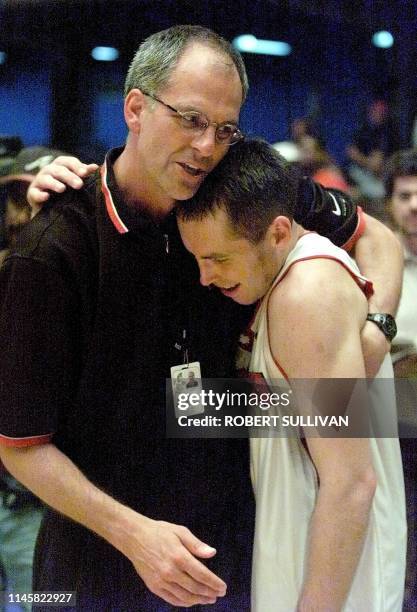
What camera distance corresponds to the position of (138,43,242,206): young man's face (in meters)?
1.28

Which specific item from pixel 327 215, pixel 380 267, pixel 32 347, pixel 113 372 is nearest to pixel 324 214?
pixel 327 215

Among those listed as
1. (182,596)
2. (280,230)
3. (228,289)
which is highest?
(280,230)

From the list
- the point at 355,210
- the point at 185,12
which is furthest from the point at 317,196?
the point at 185,12

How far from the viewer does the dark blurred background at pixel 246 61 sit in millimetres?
1611

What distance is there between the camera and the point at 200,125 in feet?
4.25

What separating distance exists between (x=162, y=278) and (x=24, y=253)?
26 centimetres

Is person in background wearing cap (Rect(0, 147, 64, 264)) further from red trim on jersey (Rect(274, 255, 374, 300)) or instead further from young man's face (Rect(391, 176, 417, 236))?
young man's face (Rect(391, 176, 417, 236))

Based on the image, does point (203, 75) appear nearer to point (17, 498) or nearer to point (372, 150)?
point (372, 150)

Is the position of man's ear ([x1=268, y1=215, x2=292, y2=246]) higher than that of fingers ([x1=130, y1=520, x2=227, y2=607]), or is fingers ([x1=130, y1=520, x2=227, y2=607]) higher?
man's ear ([x1=268, y1=215, x2=292, y2=246])

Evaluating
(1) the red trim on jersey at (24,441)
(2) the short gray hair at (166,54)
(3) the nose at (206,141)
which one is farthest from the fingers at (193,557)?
(2) the short gray hair at (166,54)

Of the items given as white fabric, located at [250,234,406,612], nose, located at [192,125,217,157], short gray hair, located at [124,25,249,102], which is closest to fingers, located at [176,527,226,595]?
white fabric, located at [250,234,406,612]

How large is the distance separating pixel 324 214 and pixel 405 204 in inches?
10.6

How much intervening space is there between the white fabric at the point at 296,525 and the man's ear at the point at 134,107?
1.26 feet

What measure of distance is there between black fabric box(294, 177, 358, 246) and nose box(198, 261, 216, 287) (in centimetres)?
22
